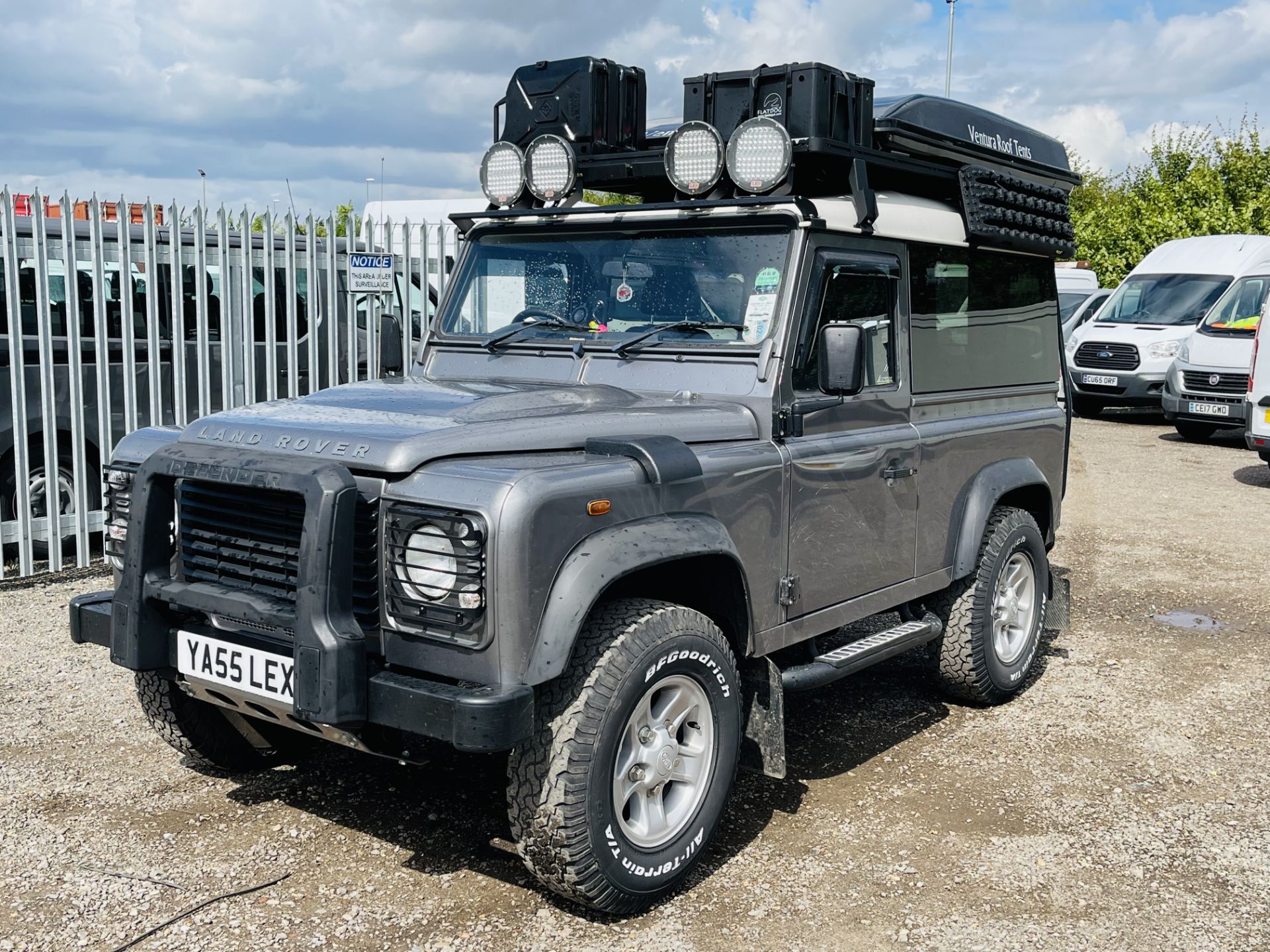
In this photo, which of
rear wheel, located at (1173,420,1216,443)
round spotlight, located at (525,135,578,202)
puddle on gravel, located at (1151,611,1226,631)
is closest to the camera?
round spotlight, located at (525,135,578,202)

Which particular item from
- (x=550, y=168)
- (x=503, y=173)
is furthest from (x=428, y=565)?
(x=503, y=173)

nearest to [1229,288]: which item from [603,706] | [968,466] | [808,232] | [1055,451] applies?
[1055,451]

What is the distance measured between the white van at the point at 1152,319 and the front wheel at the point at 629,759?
14768 mm

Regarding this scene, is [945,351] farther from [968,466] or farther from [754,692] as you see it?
[754,692]

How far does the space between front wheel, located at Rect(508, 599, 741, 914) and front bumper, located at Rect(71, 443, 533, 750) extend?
214 millimetres

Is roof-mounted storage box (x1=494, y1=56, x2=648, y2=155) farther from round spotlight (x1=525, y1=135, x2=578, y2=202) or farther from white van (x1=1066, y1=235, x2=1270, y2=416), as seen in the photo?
white van (x1=1066, y1=235, x2=1270, y2=416)

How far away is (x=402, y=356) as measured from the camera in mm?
5625

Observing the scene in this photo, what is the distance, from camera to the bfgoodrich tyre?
5547mm

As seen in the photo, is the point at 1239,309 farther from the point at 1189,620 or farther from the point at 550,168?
the point at 550,168

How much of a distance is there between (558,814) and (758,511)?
127cm

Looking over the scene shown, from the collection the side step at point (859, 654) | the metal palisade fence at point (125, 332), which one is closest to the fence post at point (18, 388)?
the metal palisade fence at point (125, 332)

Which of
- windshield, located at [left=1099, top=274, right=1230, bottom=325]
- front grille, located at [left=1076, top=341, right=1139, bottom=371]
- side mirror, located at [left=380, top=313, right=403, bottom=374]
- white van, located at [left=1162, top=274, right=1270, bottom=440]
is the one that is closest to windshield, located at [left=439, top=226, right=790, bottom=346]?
side mirror, located at [left=380, top=313, right=403, bottom=374]

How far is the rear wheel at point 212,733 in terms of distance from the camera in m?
4.43

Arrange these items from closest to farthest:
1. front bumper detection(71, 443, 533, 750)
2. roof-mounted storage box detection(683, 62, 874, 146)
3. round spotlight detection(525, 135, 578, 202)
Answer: front bumper detection(71, 443, 533, 750)
roof-mounted storage box detection(683, 62, 874, 146)
round spotlight detection(525, 135, 578, 202)
